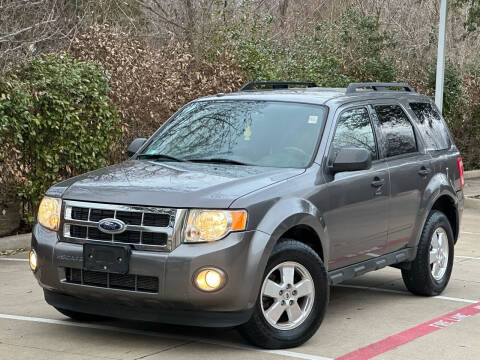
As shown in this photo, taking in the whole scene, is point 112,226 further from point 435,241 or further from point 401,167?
point 435,241

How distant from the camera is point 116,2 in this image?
23.1m

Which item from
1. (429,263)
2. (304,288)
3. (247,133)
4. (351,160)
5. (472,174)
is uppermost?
(247,133)

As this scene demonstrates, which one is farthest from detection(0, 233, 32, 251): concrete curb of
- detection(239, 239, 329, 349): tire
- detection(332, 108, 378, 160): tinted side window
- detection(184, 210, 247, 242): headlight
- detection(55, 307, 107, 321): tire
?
detection(184, 210, 247, 242): headlight

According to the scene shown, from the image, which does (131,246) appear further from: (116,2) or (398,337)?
(116,2)

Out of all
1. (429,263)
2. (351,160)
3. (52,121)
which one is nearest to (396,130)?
(429,263)

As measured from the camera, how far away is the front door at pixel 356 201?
24.2 feet

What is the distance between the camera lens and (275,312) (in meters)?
6.67

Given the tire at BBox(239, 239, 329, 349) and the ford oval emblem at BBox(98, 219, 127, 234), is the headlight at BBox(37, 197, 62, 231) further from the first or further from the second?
the tire at BBox(239, 239, 329, 349)

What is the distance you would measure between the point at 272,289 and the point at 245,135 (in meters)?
1.48

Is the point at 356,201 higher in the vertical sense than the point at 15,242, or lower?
higher

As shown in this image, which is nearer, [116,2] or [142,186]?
[142,186]

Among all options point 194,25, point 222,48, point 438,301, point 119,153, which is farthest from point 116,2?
point 438,301

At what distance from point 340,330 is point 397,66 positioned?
46.8ft

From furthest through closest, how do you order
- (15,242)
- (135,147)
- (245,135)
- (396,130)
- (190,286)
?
(15,242) → (396,130) → (135,147) → (245,135) → (190,286)
